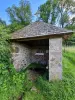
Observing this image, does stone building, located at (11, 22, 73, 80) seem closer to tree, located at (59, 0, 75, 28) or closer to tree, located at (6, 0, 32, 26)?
tree, located at (6, 0, 32, 26)

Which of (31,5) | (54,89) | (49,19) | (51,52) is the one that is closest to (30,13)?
(31,5)

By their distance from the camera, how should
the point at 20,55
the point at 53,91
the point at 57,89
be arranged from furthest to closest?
the point at 20,55 → the point at 57,89 → the point at 53,91

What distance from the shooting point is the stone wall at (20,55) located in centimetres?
880

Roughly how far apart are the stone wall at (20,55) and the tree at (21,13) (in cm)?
1452

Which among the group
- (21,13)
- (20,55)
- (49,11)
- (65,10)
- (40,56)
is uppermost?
(65,10)

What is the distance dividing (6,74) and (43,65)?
13.0 feet

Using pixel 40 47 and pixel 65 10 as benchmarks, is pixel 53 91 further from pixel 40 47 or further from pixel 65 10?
pixel 65 10

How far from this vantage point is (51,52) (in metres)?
7.73

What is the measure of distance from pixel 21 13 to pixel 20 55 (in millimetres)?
17553

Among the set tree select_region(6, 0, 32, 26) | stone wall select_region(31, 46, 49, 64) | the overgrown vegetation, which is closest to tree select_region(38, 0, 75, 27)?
tree select_region(6, 0, 32, 26)

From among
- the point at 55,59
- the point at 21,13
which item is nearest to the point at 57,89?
the point at 55,59

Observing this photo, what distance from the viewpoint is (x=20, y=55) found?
928cm

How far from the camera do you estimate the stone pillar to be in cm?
768

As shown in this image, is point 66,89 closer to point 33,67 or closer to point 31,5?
point 33,67
